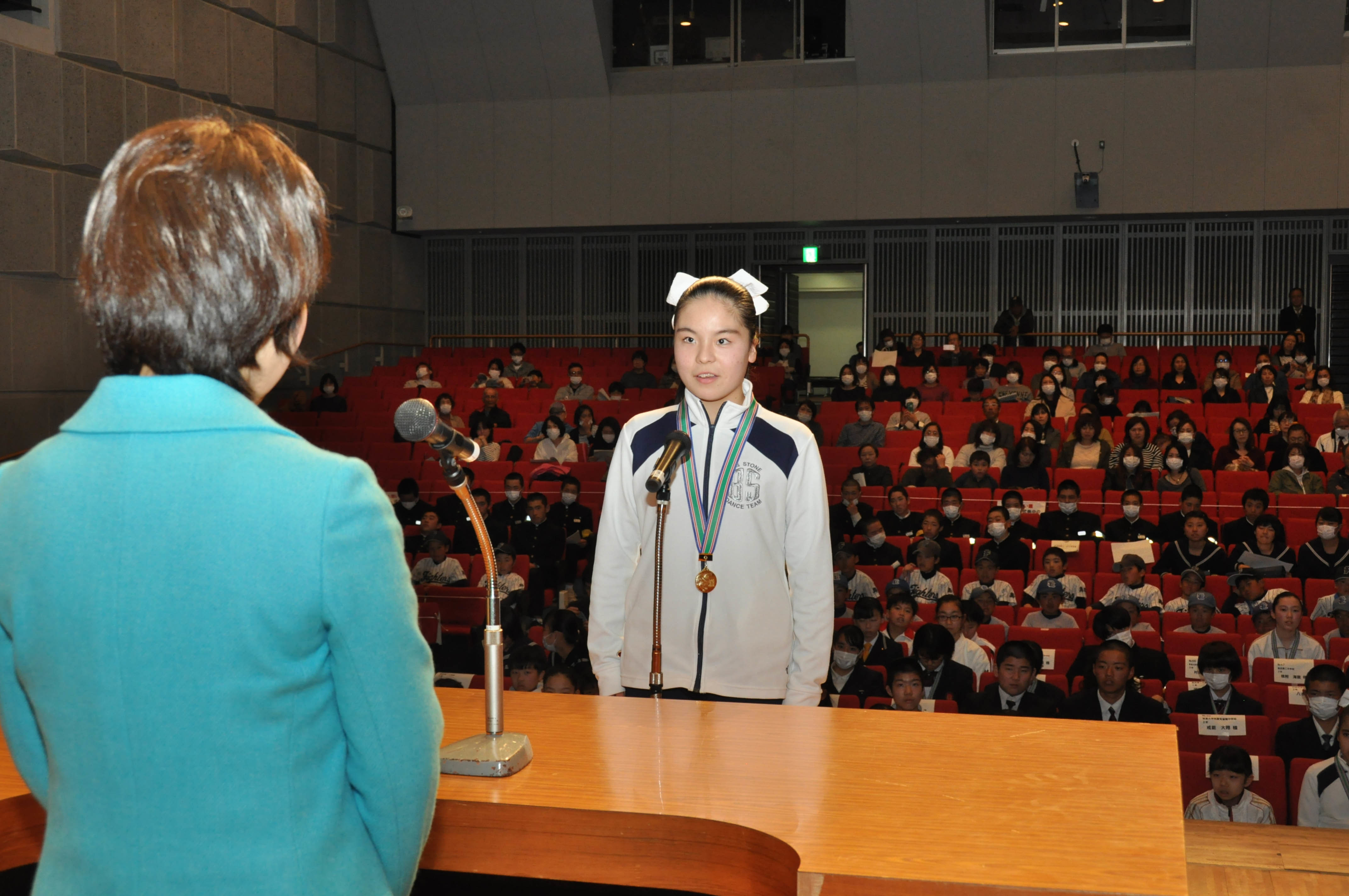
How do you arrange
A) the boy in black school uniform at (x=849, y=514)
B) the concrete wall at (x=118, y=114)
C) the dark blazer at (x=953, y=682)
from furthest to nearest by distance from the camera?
the concrete wall at (x=118, y=114) → the boy in black school uniform at (x=849, y=514) → the dark blazer at (x=953, y=682)

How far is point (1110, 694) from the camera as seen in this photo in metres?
5.87

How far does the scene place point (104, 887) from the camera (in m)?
1.02

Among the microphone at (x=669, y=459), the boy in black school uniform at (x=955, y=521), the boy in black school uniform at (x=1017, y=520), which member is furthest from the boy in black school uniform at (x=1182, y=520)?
the microphone at (x=669, y=459)

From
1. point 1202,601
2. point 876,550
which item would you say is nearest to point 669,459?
point 1202,601

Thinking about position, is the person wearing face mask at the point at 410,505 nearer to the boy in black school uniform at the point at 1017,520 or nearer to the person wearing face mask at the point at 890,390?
the boy in black school uniform at the point at 1017,520

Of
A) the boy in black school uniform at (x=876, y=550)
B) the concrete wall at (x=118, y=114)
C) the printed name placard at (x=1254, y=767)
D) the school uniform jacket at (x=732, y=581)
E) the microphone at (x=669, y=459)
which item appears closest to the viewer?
the microphone at (x=669, y=459)

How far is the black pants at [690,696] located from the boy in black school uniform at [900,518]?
6.24 meters

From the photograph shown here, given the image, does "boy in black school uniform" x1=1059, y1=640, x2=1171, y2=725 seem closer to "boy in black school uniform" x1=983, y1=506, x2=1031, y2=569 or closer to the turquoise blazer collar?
"boy in black school uniform" x1=983, y1=506, x2=1031, y2=569

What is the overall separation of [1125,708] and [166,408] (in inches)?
221

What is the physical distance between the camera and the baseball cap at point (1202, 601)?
6.82m

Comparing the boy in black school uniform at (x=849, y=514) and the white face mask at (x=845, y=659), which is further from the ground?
the boy in black school uniform at (x=849, y=514)

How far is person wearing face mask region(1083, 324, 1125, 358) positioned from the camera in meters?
13.4

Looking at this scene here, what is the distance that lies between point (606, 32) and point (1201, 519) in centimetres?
1073

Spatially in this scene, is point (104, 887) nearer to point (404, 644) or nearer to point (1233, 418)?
point (404, 644)
